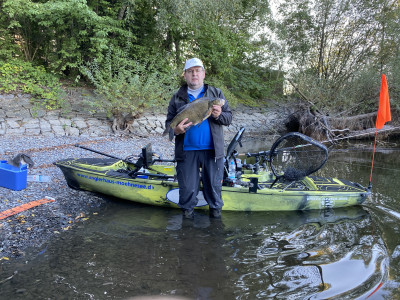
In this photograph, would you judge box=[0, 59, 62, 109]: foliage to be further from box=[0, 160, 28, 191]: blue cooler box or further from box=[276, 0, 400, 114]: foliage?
box=[276, 0, 400, 114]: foliage

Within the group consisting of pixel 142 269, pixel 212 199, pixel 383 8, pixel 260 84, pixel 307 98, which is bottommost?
pixel 142 269

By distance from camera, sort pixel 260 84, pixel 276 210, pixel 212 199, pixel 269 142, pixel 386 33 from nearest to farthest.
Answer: pixel 212 199 < pixel 276 210 < pixel 269 142 < pixel 386 33 < pixel 260 84

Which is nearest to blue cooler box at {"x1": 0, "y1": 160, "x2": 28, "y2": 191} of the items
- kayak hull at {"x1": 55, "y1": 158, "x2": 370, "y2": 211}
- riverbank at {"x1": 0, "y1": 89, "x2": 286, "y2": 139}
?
kayak hull at {"x1": 55, "y1": 158, "x2": 370, "y2": 211}

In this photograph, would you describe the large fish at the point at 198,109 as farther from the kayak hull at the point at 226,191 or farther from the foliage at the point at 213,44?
the foliage at the point at 213,44

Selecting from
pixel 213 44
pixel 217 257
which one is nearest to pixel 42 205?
pixel 217 257

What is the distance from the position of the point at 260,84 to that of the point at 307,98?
725 centimetres

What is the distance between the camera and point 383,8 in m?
16.8

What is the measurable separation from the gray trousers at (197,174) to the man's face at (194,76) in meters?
0.89

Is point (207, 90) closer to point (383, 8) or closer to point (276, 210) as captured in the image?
point (276, 210)

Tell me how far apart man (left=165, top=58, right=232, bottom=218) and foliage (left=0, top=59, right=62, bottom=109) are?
8.66 m

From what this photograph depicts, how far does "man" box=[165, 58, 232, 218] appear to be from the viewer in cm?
381

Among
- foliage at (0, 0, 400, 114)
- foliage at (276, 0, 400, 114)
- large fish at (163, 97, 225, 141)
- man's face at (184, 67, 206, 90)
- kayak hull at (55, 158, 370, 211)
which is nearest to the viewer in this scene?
large fish at (163, 97, 225, 141)

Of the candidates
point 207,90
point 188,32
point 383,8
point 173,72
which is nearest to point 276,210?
point 207,90

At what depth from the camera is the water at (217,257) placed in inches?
118
